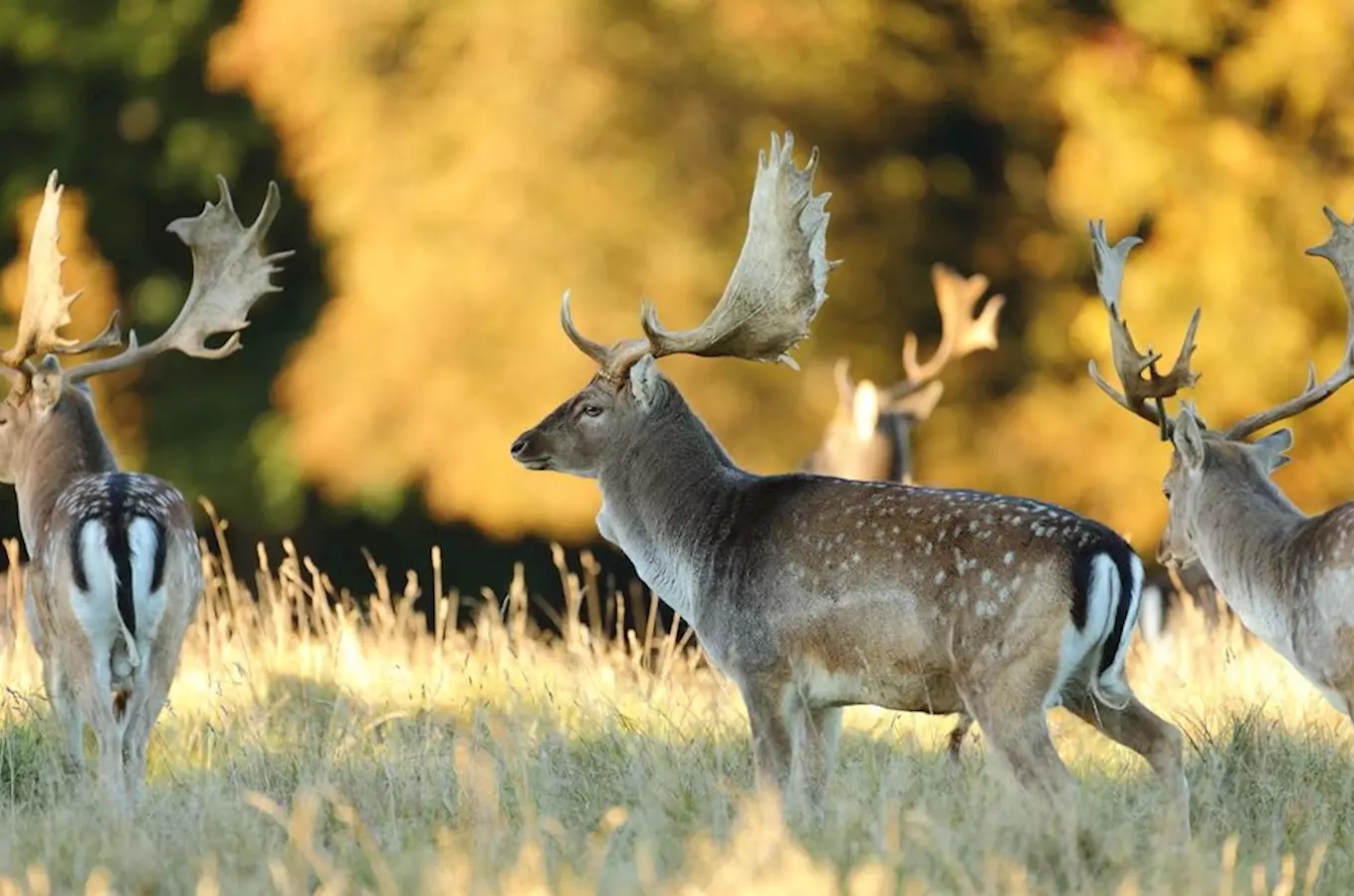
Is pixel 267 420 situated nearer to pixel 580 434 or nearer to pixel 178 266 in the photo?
pixel 178 266

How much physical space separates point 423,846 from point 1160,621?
6948 mm

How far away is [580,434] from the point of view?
6.79 meters

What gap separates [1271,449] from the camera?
7.20 metres

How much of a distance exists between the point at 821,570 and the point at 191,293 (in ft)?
11.0

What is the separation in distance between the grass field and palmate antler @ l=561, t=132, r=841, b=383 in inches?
40.5

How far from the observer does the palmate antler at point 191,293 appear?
807 centimetres

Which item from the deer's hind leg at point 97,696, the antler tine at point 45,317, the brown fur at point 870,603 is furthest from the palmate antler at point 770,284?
the antler tine at point 45,317

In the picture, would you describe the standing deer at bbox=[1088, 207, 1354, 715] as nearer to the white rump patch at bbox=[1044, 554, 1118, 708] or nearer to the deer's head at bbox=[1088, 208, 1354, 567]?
the deer's head at bbox=[1088, 208, 1354, 567]

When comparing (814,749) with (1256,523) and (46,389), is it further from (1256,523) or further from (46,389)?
(46,389)

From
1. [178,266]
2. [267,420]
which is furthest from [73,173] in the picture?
[267,420]

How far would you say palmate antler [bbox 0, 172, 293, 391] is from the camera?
318 inches

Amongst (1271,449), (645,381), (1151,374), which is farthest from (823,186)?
(645,381)

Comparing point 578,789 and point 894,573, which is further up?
point 894,573

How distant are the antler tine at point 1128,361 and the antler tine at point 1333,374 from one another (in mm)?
240
